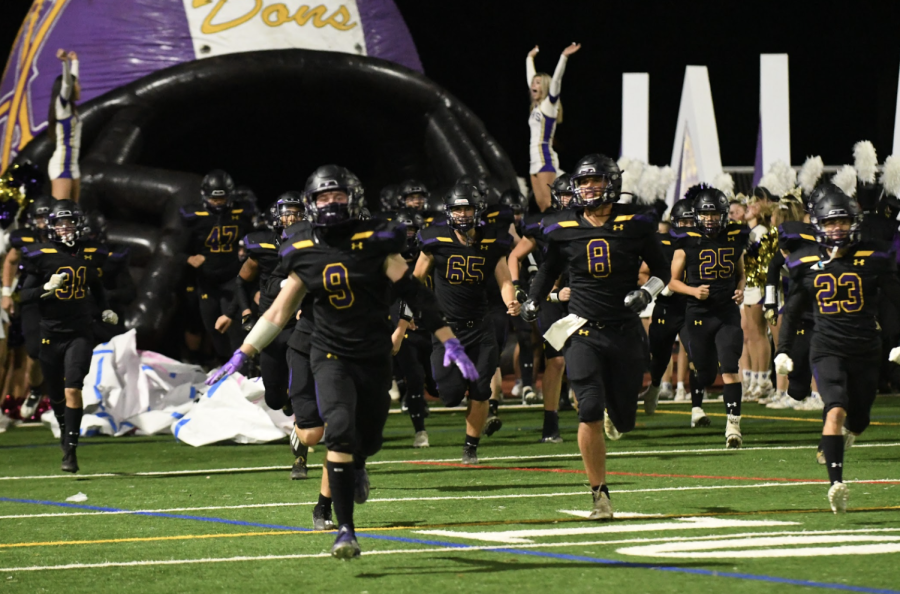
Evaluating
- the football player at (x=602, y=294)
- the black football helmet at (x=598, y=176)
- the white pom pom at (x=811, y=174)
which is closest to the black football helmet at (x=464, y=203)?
the football player at (x=602, y=294)

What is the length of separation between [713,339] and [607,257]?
3832 mm

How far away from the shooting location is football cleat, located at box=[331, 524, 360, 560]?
18.6ft

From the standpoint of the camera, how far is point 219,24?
57.7 ft

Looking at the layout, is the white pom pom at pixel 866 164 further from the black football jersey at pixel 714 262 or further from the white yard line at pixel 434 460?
the white yard line at pixel 434 460

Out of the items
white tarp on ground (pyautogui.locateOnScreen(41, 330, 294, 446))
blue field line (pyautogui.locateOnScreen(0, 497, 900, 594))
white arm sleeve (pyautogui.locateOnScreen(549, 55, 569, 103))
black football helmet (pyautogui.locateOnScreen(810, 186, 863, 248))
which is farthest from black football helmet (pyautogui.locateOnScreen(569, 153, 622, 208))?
white arm sleeve (pyautogui.locateOnScreen(549, 55, 569, 103))

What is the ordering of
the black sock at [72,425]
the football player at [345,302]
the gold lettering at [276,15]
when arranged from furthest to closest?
the gold lettering at [276,15], the black sock at [72,425], the football player at [345,302]

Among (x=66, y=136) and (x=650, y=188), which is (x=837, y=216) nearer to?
(x=650, y=188)

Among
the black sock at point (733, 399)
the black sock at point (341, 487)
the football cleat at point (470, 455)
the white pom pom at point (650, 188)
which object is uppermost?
the white pom pom at point (650, 188)

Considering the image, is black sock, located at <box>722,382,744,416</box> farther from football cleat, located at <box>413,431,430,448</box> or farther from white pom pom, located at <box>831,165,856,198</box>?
white pom pom, located at <box>831,165,856,198</box>

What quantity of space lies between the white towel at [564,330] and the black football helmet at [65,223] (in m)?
4.59

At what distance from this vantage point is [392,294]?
6414mm

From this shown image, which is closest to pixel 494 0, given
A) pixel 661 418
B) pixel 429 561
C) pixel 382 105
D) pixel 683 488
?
pixel 382 105

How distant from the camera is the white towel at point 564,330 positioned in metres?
7.15

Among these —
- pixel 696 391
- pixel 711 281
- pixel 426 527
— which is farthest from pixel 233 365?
pixel 696 391
